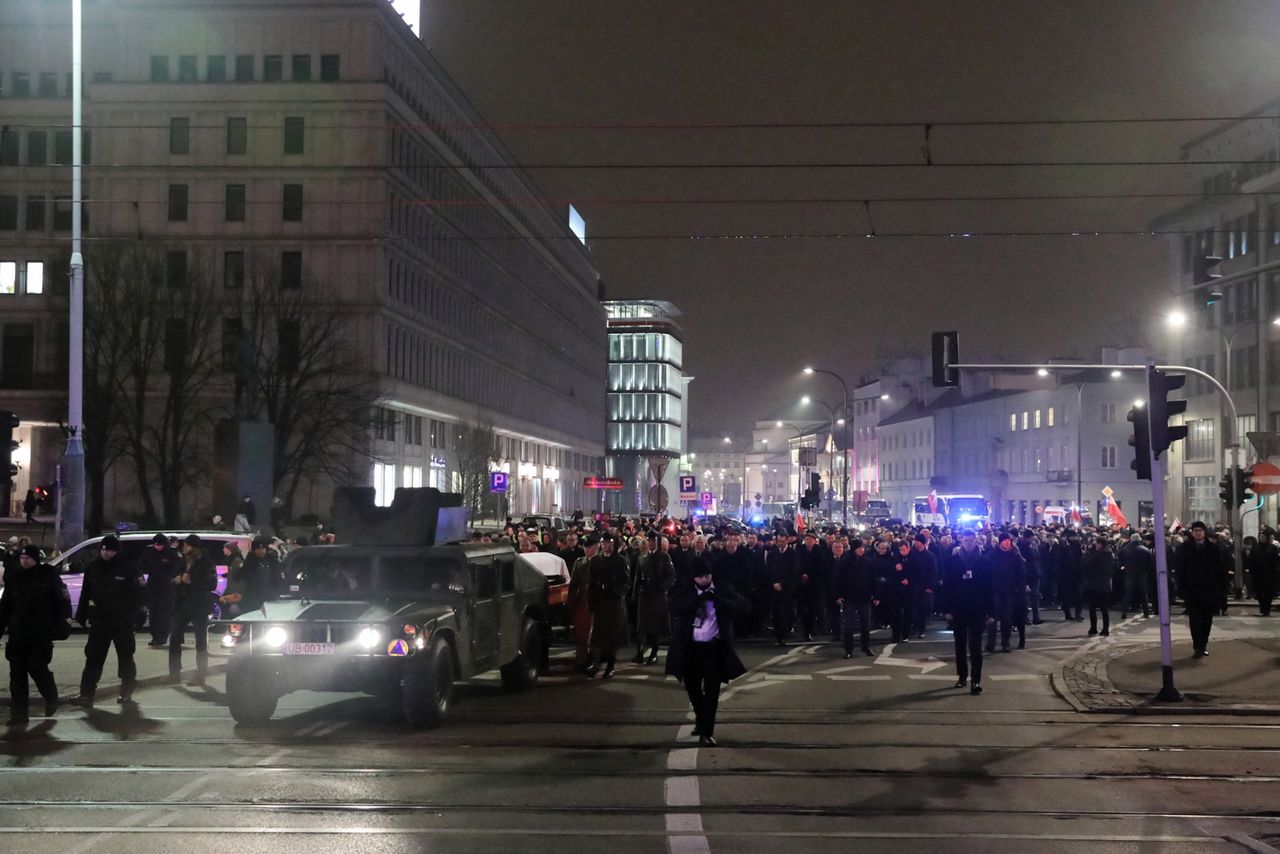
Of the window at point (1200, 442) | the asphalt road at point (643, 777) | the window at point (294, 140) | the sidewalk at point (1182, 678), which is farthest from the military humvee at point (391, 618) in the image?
the window at point (1200, 442)

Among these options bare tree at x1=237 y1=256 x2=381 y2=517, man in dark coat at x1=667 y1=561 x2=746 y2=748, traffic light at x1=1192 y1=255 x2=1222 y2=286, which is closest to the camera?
man in dark coat at x1=667 y1=561 x2=746 y2=748

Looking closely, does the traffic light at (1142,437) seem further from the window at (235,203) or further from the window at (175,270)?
the window at (235,203)

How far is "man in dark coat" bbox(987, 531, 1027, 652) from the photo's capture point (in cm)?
1942

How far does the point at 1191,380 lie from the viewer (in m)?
71.5

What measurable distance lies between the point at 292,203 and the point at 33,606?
57.2 metres

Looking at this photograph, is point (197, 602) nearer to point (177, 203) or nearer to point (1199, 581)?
point (1199, 581)

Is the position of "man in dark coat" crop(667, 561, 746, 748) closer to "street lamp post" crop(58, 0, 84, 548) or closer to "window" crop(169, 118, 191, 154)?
"street lamp post" crop(58, 0, 84, 548)

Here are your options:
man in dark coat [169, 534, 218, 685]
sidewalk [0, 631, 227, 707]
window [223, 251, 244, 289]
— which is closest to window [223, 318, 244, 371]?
window [223, 251, 244, 289]

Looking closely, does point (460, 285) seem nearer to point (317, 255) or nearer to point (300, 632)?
point (317, 255)

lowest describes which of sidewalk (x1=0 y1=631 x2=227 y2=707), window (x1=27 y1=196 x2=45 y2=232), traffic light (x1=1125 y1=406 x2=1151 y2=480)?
sidewalk (x1=0 y1=631 x2=227 y2=707)

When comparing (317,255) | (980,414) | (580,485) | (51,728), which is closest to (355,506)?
(51,728)

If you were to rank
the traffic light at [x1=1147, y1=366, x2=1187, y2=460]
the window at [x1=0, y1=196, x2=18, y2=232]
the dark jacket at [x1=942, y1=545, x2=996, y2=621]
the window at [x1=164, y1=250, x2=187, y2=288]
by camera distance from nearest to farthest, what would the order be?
the traffic light at [x1=1147, y1=366, x2=1187, y2=460] < the dark jacket at [x1=942, y1=545, x2=996, y2=621] < the window at [x1=164, y1=250, x2=187, y2=288] < the window at [x1=0, y1=196, x2=18, y2=232]

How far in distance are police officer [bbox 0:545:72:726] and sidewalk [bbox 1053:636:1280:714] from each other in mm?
10593

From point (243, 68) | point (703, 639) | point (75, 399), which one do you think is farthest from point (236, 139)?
point (703, 639)
